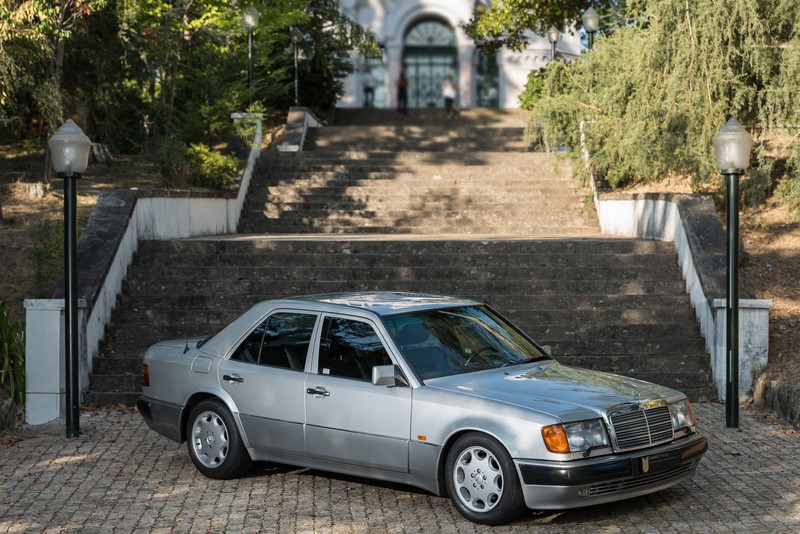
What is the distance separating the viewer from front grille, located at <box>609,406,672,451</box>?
7.76m

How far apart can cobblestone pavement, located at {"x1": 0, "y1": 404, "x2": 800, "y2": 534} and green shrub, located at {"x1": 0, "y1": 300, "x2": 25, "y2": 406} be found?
1578mm

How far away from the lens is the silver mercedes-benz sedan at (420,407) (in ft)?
25.0

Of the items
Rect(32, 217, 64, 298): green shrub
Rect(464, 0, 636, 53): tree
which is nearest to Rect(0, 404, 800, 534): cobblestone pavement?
Rect(32, 217, 64, 298): green shrub

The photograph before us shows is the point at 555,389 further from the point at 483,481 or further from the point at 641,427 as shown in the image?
the point at 483,481

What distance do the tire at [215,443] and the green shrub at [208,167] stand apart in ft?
37.3

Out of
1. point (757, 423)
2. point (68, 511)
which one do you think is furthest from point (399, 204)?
point (68, 511)

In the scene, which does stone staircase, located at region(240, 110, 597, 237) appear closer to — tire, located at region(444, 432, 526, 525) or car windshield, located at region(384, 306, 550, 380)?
car windshield, located at region(384, 306, 550, 380)

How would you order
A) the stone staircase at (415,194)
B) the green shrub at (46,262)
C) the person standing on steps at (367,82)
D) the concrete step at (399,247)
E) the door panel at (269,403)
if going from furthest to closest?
the person standing on steps at (367,82) < the stone staircase at (415,194) < the concrete step at (399,247) < the green shrub at (46,262) < the door panel at (269,403)

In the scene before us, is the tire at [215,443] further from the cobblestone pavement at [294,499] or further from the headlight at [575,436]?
the headlight at [575,436]

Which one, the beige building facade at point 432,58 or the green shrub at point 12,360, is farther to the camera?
the beige building facade at point 432,58

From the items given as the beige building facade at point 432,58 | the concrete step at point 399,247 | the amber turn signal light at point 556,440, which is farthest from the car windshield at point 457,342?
the beige building facade at point 432,58

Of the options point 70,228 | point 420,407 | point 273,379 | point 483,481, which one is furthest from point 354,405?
point 70,228

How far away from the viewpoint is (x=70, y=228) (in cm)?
1124

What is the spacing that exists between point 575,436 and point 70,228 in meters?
5.82
